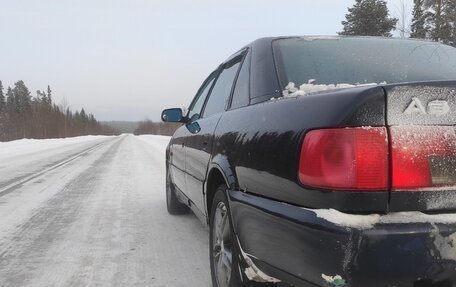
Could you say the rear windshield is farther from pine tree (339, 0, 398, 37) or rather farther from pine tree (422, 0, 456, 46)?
pine tree (339, 0, 398, 37)

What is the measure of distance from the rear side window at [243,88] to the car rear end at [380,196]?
105 cm

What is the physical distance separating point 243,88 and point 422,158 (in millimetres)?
1564

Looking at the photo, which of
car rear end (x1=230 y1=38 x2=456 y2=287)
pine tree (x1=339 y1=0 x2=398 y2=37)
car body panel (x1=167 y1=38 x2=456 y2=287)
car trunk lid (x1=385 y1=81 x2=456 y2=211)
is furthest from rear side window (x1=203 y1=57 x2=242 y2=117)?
pine tree (x1=339 y1=0 x2=398 y2=37)

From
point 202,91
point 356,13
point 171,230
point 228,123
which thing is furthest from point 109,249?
point 356,13

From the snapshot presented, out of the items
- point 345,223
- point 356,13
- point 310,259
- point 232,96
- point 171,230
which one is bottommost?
point 171,230

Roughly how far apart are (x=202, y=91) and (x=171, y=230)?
5.43 feet

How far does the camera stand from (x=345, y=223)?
1780mm

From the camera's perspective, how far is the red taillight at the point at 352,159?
1.86 metres

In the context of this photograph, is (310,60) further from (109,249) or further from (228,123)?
(109,249)

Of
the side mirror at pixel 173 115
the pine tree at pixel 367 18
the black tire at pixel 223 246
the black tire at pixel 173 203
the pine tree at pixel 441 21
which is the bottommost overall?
the black tire at pixel 173 203

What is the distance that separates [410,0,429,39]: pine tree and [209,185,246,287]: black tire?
65.7 ft

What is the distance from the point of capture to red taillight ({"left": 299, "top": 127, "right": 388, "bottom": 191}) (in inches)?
73.1

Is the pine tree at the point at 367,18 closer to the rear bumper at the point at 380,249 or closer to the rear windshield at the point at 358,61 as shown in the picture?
the rear windshield at the point at 358,61

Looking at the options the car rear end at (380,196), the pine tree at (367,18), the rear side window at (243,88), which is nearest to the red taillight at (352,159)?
the car rear end at (380,196)
